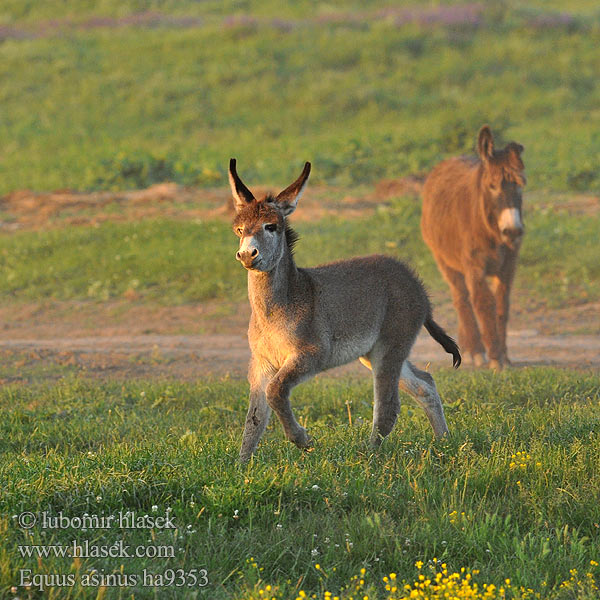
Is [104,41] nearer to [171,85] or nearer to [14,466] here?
[171,85]

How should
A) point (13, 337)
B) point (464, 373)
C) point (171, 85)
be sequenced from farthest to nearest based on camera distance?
point (171, 85) → point (13, 337) → point (464, 373)

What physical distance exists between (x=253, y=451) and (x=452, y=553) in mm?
1897

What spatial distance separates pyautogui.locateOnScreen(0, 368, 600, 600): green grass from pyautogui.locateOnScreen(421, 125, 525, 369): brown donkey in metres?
3.77

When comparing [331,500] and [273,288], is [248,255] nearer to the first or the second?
[273,288]

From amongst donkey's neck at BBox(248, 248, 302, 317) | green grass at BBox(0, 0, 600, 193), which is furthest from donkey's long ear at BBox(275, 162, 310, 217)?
green grass at BBox(0, 0, 600, 193)

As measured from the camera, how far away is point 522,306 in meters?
14.6

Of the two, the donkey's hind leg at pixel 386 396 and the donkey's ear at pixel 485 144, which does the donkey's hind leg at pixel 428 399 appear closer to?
the donkey's hind leg at pixel 386 396

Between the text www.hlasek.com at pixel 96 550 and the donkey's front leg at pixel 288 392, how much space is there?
1.54 metres

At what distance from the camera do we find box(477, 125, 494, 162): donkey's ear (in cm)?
1098

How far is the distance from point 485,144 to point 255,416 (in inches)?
224

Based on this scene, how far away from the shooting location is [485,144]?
11.1m

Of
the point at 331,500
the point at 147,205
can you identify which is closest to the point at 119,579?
the point at 331,500

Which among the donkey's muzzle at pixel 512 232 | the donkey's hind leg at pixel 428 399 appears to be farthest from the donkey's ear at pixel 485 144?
the donkey's hind leg at pixel 428 399

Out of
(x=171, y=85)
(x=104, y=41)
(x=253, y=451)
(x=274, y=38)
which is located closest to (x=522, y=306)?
(x=253, y=451)
